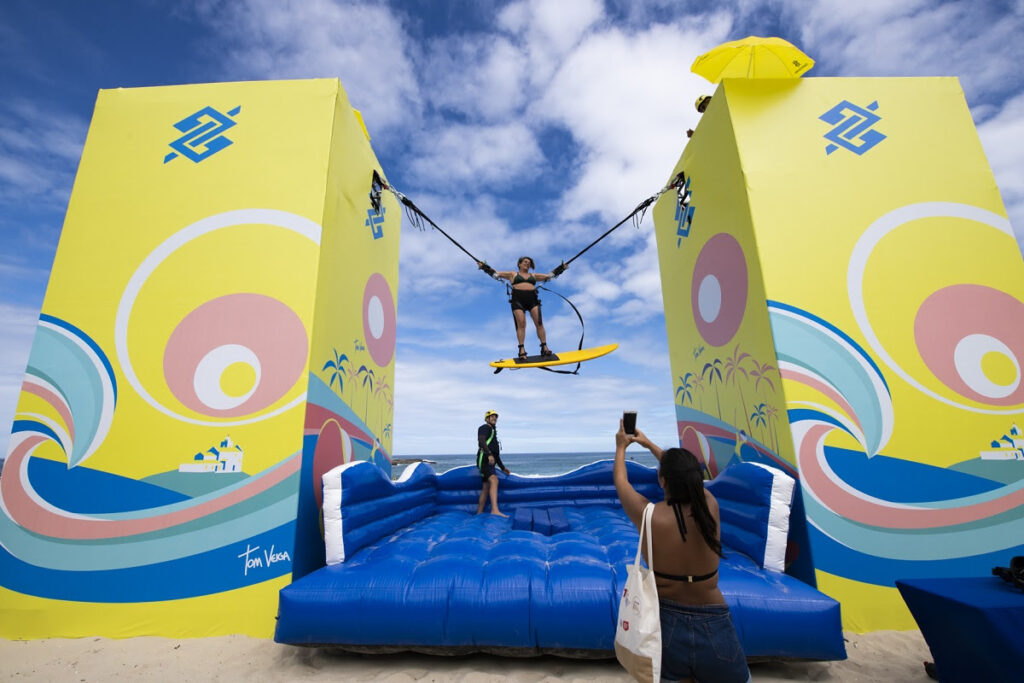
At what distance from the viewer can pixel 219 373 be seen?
3619mm

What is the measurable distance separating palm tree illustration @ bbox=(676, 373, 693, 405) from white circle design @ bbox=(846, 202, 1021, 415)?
2010mm

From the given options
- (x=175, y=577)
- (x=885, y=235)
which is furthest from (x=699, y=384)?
(x=175, y=577)

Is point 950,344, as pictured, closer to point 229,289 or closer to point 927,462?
point 927,462

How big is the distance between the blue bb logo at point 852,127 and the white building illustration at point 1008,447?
2.45m

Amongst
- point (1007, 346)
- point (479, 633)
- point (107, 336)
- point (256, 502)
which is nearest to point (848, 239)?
point (1007, 346)

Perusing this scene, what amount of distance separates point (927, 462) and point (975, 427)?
0.48 meters

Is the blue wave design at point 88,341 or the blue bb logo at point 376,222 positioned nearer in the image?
the blue wave design at point 88,341

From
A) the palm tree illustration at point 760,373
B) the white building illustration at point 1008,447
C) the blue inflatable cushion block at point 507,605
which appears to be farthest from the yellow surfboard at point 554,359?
the white building illustration at point 1008,447

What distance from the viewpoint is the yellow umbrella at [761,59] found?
168 inches

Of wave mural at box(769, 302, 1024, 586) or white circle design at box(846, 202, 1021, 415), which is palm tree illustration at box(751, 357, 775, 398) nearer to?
wave mural at box(769, 302, 1024, 586)

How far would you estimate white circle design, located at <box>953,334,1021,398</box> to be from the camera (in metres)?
3.56

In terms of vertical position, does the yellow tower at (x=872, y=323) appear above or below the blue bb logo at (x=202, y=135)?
below

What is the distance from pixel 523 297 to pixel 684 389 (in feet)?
7.32

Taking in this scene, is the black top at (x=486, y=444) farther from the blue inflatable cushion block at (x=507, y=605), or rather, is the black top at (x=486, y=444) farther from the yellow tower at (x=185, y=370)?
the blue inflatable cushion block at (x=507, y=605)
